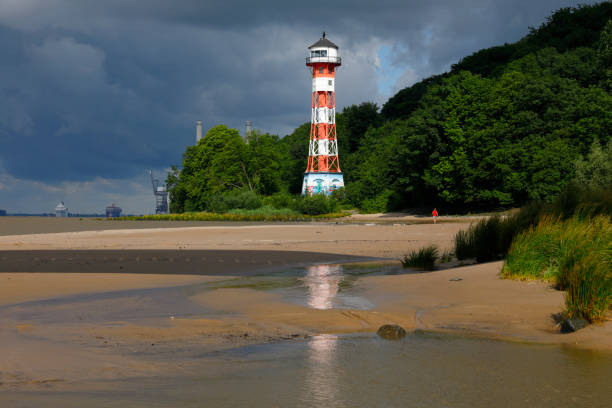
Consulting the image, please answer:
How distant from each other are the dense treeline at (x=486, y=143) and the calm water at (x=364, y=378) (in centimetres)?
3129

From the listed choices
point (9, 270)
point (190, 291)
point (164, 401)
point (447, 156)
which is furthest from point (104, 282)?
point (447, 156)

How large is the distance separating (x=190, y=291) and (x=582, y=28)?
309ft

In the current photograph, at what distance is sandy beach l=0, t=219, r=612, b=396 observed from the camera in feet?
25.2

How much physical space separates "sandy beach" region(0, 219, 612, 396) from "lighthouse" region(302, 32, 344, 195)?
6676 centimetres

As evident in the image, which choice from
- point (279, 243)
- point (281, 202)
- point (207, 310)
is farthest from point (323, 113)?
point (207, 310)

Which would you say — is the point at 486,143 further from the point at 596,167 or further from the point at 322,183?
the point at 322,183

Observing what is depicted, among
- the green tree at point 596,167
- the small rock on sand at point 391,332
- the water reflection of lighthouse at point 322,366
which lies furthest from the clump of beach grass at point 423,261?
the green tree at point 596,167

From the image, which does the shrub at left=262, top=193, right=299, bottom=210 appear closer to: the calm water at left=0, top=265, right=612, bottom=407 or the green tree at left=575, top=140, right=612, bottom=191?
the green tree at left=575, top=140, right=612, bottom=191

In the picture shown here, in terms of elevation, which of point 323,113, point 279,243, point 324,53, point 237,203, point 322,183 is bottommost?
point 279,243

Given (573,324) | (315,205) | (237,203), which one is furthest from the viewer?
(237,203)

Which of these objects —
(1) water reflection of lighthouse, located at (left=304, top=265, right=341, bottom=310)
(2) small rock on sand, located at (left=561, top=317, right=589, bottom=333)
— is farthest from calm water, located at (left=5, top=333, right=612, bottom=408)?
(1) water reflection of lighthouse, located at (left=304, top=265, right=341, bottom=310)

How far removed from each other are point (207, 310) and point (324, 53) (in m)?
77.9

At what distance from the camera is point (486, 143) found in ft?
189

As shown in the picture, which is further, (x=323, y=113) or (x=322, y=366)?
(x=323, y=113)
